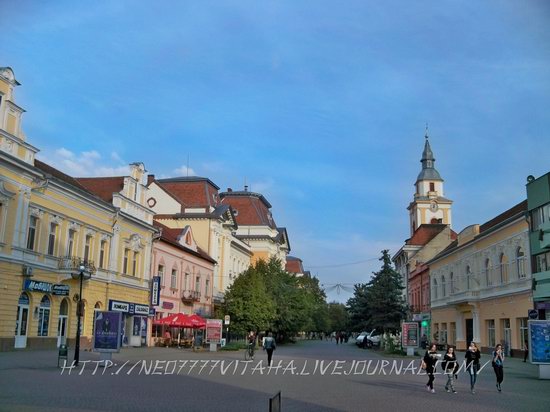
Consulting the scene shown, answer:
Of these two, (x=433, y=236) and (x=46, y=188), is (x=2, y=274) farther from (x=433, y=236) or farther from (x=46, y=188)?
(x=433, y=236)

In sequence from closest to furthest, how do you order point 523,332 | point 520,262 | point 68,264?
point 68,264
point 523,332
point 520,262

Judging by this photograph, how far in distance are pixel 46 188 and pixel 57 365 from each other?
13.2 m

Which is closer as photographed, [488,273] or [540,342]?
[540,342]

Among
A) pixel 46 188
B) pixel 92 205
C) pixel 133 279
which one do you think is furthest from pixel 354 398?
pixel 133 279

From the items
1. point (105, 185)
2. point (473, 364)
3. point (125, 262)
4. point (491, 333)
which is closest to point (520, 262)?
point (491, 333)

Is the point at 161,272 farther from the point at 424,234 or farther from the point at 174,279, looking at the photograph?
the point at 424,234

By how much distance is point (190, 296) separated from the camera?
178 ft

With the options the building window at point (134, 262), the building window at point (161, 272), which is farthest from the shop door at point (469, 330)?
the building window at point (134, 262)

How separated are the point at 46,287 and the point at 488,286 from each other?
30729 mm

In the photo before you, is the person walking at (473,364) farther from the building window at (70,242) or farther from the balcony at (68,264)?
the building window at (70,242)

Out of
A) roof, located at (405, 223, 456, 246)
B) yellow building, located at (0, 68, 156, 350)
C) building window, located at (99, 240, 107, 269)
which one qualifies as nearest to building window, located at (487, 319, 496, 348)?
yellow building, located at (0, 68, 156, 350)

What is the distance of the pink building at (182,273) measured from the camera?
4956 cm

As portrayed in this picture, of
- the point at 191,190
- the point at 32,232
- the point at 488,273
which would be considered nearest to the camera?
the point at 32,232

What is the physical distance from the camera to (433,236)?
8038 centimetres
